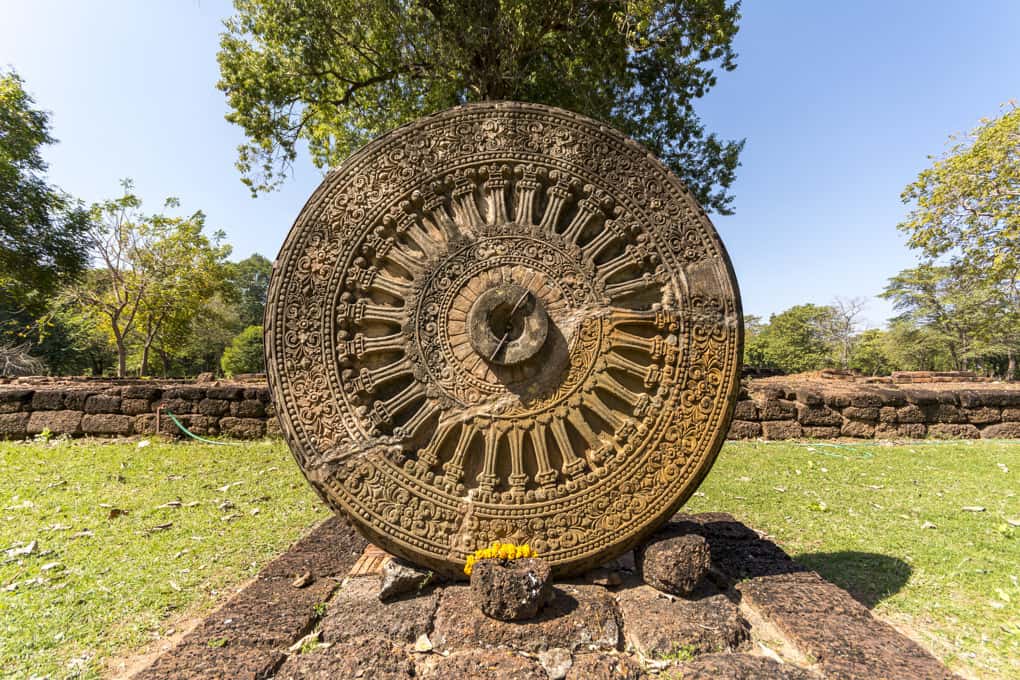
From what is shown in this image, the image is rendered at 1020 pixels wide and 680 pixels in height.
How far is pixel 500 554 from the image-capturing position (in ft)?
8.48

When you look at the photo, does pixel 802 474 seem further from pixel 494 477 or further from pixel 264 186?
pixel 264 186

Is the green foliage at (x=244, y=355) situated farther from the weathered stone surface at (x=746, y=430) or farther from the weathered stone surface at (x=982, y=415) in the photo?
the weathered stone surface at (x=982, y=415)

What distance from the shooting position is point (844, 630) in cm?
227

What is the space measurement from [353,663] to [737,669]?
1767 mm

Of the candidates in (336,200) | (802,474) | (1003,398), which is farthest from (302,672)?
(1003,398)

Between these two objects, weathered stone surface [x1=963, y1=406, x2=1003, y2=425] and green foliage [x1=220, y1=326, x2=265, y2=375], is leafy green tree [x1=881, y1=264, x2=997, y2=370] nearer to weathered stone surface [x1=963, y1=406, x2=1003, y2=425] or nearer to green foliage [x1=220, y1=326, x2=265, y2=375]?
weathered stone surface [x1=963, y1=406, x2=1003, y2=425]

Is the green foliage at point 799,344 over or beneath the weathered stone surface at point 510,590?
over

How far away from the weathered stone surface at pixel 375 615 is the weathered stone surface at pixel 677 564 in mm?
1251

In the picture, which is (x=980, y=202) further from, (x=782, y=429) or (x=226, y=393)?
(x=226, y=393)

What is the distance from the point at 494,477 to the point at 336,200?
6.58ft

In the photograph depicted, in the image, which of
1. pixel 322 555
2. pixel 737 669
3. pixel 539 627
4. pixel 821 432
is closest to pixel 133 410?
pixel 322 555

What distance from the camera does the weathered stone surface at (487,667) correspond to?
2029mm

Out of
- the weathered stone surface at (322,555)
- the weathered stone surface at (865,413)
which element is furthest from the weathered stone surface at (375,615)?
the weathered stone surface at (865,413)

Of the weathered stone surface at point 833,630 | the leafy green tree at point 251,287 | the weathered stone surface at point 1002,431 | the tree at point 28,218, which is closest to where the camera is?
the weathered stone surface at point 833,630
